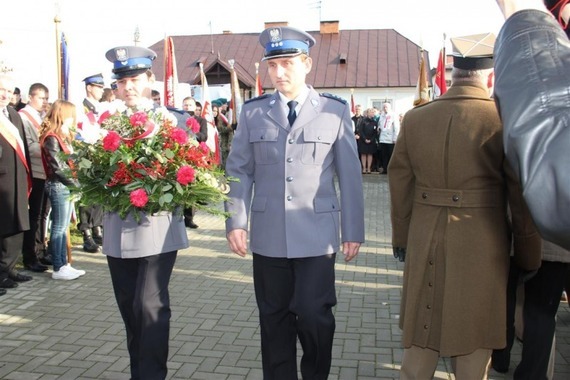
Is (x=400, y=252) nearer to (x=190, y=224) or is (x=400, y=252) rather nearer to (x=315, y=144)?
(x=315, y=144)

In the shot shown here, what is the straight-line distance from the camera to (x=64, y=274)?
6.26 metres

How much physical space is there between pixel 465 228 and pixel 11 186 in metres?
4.64

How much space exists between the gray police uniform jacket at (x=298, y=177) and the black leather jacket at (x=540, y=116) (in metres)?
2.32

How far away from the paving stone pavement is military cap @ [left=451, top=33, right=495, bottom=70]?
2139 mm

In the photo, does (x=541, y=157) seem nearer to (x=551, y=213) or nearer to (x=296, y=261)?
(x=551, y=213)

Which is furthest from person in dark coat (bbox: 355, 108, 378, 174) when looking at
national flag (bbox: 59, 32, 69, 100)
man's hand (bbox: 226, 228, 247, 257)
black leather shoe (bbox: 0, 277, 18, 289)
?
man's hand (bbox: 226, 228, 247, 257)

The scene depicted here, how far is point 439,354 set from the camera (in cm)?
288

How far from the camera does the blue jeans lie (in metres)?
6.19

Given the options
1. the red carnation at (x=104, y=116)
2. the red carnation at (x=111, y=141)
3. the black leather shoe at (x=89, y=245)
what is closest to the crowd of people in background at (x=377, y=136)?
the black leather shoe at (x=89, y=245)

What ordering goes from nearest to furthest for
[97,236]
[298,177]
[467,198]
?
[467,198] → [298,177] → [97,236]

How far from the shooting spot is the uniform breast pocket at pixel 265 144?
3.32m

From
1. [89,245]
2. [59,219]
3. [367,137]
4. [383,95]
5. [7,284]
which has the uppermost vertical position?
[383,95]

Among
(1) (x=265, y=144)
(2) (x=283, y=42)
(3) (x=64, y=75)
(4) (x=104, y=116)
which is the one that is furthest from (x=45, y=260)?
(2) (x=283, y=42)

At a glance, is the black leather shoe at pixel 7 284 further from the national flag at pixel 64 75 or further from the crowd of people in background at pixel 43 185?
the national flag at pixel 64 75
